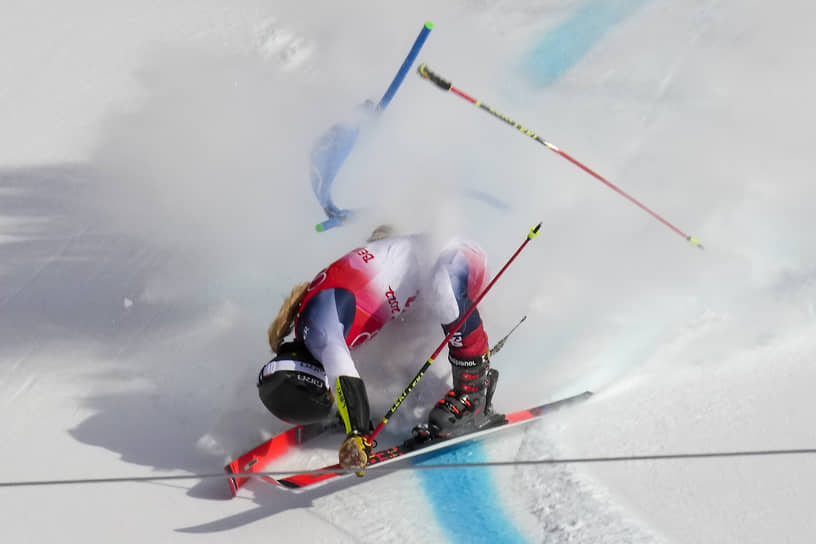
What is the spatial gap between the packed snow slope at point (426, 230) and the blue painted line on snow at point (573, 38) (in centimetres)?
3

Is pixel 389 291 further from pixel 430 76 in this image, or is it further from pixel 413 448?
pixel 430 76

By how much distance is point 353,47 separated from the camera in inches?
282

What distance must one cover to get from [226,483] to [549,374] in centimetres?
154

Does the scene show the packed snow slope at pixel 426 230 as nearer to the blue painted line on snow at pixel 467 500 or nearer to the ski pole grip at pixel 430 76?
the blue painted line on snow at pixel 467 500

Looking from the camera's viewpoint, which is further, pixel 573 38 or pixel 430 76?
pixel 573 38

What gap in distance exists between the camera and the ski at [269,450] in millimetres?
3588

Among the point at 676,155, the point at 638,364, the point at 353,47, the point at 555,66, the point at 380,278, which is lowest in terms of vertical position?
the point at 638,364

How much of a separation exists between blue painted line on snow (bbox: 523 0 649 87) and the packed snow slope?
0.03m

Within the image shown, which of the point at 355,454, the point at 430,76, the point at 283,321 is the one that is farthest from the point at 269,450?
the point at 430,76

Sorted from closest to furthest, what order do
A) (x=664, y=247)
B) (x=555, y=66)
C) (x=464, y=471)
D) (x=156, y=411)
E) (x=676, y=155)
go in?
(x=464, y=471) < (x=156, y=411) < (x=664, y=247) < (x=676, y=155) < (x=555, y=66)

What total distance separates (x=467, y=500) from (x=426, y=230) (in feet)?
4.17

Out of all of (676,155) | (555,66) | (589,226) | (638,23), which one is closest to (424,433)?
(589,226)

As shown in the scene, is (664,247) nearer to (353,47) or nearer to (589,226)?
(589,226)

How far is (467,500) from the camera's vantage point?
342cm
